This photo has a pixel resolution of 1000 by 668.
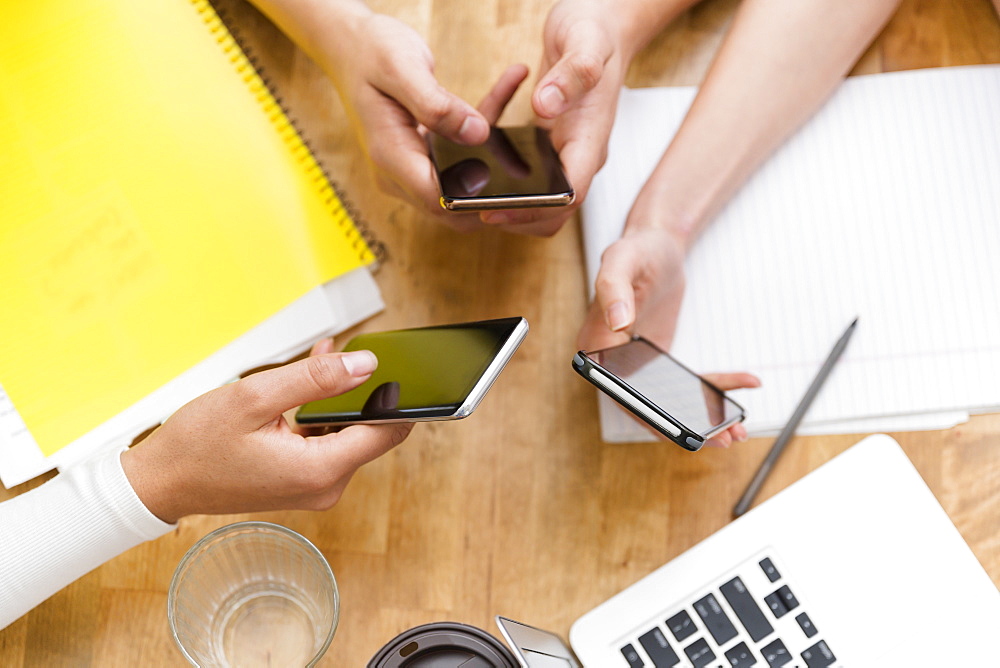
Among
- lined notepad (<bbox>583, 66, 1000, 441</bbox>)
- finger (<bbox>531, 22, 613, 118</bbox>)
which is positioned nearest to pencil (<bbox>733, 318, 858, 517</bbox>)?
lined notepad (<bbox>583, 66, 1000, 441</bbox>)

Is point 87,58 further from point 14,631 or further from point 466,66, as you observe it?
point 14,631

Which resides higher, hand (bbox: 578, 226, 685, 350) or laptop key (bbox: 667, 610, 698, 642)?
hand (bbox: 578, 226, 685, 350)

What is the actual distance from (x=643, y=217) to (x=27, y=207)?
584 mm

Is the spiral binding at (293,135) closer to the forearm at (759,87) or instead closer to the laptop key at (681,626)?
the forearm at (759,87)

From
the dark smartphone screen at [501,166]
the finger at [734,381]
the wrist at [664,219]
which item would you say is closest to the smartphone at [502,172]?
the dark smartphone screen at [501,166]

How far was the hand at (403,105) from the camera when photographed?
25.9 inches

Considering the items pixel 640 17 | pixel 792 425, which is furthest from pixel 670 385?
pixel 640 17

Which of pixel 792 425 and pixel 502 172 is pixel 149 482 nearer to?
pixel 502 172

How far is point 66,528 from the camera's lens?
61 cm

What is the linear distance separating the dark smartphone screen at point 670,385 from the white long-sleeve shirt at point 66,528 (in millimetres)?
392

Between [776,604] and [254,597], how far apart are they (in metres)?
0.45

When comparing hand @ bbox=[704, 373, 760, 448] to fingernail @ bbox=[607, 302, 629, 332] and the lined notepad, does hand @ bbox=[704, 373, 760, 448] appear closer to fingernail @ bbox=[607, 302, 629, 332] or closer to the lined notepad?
the lined notepad

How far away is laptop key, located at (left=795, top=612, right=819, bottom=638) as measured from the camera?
625 millimetres

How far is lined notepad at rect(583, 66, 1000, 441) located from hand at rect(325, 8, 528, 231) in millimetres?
145
